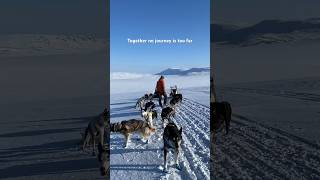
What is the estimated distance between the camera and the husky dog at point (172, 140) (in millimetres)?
6980

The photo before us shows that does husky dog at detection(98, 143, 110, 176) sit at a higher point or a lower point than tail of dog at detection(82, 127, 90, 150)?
lower

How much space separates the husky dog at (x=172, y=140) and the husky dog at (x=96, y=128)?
90 cm

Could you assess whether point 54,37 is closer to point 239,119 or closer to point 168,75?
point 168,75

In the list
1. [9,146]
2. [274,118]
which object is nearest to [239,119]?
[274,118]

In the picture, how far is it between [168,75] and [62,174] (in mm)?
2106

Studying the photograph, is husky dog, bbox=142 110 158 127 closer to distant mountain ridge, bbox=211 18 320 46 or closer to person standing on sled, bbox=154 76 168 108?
person standing on sled, bbox=154 76 168 108

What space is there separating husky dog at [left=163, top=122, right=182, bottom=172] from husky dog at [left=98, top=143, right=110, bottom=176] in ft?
2.82

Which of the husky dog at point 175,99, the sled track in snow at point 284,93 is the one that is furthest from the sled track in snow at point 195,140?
the sled track in snow at point 284,93

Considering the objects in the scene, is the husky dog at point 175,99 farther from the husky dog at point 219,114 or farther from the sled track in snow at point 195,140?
the husky dog at point 219,114

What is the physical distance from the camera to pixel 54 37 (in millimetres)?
7125

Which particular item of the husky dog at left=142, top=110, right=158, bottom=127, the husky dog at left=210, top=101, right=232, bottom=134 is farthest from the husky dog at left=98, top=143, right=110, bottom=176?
the husky dog at left=210, top=101, right=232, bottom=134

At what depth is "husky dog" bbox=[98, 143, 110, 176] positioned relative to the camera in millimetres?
6852

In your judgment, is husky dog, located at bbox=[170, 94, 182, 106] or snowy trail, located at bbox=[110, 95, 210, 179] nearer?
snowy trail, located at bbox=[110, 95, 210, 179]

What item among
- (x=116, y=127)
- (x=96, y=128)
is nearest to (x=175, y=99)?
(x=116, y=127)
